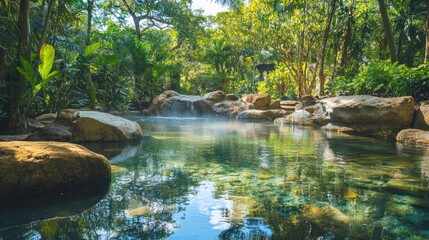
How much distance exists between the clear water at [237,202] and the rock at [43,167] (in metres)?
0.14

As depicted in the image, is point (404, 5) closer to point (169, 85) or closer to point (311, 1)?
point (311, 1)

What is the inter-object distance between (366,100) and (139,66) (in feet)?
41.7

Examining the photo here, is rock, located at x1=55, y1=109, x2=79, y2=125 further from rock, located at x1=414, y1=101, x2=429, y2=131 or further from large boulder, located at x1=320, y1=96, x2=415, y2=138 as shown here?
rock, located at x1=414, y1=101, x2=429, y2=131

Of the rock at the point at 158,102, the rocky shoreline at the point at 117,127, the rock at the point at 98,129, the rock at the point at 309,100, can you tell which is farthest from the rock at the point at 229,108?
the rock at the point at 98,129

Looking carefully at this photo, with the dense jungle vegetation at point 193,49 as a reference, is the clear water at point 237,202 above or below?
below

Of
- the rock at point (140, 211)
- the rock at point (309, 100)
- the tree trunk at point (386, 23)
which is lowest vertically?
the rock at point (140, 211)

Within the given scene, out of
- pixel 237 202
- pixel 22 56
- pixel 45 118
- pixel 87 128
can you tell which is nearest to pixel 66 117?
pixel 87 128

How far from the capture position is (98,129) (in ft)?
19.8

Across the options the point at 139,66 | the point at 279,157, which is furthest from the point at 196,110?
the point at 279,157

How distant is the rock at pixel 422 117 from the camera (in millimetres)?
7115

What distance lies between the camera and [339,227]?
7.40 feet

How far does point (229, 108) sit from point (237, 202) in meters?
14.3

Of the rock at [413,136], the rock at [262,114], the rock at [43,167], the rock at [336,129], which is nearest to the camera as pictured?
the rock at [43,167]

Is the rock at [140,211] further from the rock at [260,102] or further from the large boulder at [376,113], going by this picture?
the rock at [260,102]
